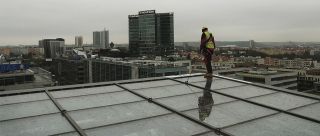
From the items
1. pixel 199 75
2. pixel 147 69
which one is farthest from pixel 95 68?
pixel 199 75

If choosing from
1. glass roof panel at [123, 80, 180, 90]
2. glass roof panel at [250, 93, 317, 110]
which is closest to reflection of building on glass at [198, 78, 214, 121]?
glass roof panel at [250, 93, 317, 110]

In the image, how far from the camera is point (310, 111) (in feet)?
19.7

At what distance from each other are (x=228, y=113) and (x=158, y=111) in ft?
3.91

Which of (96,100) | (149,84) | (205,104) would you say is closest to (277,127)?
(205,104)

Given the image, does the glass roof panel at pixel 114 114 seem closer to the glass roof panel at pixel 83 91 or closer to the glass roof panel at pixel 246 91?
the glass roof panel at pixel 83 91

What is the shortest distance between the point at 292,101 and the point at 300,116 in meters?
1.13

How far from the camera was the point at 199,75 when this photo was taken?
966cm

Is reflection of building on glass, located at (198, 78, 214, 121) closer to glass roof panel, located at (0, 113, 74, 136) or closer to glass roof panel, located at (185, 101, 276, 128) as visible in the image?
glass roof panel, located at (185, 101, 276, 128)

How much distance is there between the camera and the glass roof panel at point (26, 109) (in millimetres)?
5379

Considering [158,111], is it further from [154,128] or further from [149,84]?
[149,84]

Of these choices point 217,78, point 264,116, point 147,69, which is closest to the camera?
point 264,116

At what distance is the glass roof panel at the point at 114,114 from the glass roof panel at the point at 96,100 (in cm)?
30

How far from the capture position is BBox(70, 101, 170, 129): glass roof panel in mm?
5018

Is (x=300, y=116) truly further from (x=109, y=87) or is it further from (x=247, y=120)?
(x=109, y=87)
